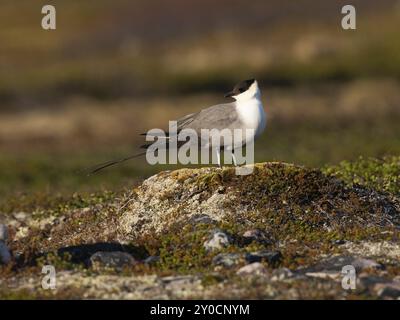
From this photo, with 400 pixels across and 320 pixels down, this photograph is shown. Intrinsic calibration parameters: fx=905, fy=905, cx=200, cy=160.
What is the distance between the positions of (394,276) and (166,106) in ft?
97.9

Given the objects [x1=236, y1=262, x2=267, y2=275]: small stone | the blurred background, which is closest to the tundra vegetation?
[x1=236, y1=262, x2=267, y2=275]: small stone

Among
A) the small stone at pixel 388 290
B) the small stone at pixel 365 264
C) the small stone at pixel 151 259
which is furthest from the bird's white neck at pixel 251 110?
the small stone at pixel 388 290

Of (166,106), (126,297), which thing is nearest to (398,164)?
(126,297)

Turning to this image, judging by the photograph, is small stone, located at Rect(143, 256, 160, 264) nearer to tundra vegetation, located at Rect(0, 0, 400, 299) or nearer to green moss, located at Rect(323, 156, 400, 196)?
tundra vegetation, located at Rect(0, 0, 400, 299)

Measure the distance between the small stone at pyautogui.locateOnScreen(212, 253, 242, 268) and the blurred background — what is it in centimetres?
929

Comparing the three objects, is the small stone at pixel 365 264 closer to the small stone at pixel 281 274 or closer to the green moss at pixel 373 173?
the small stone at pixel 281 274

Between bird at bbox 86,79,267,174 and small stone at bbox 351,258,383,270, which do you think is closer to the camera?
small stone at bbox 351,258,383,270

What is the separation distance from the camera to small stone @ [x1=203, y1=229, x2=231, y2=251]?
11461 mm

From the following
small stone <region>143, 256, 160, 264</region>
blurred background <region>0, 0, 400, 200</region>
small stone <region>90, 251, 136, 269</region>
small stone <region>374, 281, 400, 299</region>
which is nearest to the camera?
small stone <region>374, 281, 400, 299</region>

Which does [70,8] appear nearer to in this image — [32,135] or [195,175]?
[32,135]

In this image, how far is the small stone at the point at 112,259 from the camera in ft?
36.0

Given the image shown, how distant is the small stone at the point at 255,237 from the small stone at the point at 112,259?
1595 millimetres

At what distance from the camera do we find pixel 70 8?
73812 mm

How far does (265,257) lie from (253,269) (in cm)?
51
